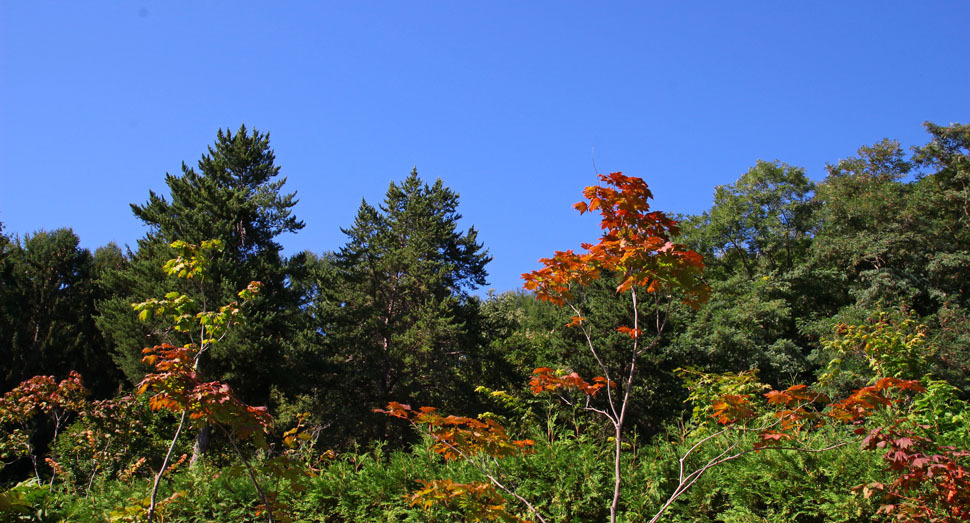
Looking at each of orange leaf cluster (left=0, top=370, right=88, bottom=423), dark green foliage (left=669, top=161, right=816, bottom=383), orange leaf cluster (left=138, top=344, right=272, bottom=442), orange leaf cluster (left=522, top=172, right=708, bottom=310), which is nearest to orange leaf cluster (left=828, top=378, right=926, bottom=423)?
orange leaf cluster (left=522, top=172, right=708, bottom=310)

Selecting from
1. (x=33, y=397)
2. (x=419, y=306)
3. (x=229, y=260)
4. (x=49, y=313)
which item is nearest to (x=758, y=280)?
(x=419, y=306)

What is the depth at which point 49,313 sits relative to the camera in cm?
2073

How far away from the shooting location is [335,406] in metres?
17.3

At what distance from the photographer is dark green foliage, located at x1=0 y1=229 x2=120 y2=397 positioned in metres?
19.5

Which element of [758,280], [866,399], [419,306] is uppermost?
[758,280]

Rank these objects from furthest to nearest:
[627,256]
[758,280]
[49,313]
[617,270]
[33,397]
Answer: [758,280] < [49,313] < [33,397] < [617,270] < [627,256]

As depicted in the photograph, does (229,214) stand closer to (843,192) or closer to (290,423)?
(290,423)

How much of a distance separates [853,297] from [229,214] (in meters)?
22.9

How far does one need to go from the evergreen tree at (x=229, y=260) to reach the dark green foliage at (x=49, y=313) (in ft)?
9.66

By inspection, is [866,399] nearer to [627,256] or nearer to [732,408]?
[732,408]

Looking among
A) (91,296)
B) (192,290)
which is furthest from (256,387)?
(91,296)

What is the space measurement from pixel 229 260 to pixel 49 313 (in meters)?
10.5

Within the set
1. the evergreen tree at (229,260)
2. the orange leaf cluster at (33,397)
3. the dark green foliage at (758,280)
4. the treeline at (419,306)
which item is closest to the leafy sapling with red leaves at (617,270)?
the orange leaf cluster at (33,397)

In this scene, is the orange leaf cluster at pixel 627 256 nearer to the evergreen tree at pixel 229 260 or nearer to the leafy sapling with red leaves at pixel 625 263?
the leafy sapling with red leaves at pixel 625 263
